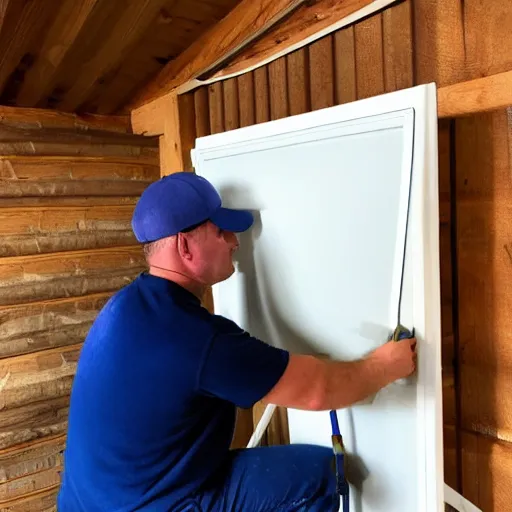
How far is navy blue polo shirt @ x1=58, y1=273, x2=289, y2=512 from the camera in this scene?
1217mm

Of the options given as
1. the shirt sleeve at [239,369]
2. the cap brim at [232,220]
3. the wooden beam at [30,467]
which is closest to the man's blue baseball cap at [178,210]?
the cap brim at [232,220]

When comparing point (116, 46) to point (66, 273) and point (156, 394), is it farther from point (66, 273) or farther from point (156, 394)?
point (156, 394)

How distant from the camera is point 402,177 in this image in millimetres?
1171

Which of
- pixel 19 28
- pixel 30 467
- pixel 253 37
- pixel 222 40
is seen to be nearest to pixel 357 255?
pixel 253 37

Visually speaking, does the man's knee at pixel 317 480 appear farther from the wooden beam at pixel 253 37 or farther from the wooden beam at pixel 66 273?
the wooden beam at pixel 66 273

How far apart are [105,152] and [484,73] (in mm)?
1575

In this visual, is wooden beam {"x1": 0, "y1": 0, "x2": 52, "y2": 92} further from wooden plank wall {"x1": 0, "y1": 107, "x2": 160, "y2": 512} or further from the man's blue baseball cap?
the man's blue baseball cap

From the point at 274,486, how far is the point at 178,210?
0.70 metres

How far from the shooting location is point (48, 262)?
225 cm

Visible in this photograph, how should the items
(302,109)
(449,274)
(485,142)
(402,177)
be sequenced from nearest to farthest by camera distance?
(402,177) → (485,142) → (449,274) → (302,109)

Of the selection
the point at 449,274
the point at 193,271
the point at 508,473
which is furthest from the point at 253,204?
the point at 508,473

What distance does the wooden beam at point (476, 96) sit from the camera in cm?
120

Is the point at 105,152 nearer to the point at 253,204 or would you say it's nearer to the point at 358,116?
the point at 253,204

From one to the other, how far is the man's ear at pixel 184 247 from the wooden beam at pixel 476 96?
66 cm
